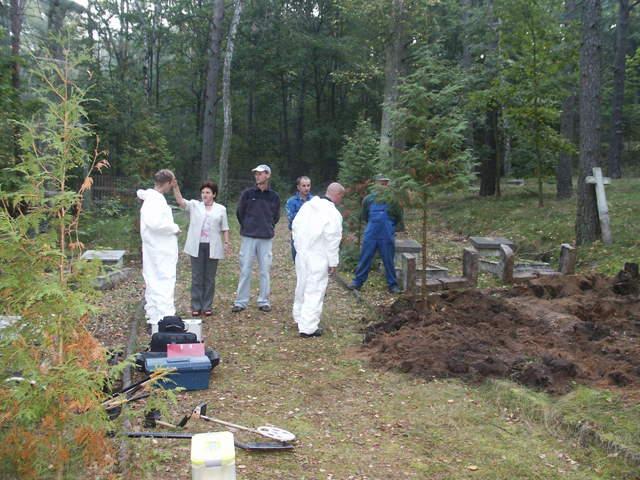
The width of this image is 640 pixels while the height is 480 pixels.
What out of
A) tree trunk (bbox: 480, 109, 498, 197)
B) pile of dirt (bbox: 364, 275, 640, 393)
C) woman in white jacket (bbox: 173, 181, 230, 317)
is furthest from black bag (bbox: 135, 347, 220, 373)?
tree trunk (bbox: 480, 109, 498, 197)

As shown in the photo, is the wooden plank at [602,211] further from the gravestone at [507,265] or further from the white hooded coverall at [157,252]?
the white hooded coverall at [157,252]

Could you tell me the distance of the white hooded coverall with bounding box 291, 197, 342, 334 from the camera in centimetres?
820

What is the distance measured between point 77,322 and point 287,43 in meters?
37.4

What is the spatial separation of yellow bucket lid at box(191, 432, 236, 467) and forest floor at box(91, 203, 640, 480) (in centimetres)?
61

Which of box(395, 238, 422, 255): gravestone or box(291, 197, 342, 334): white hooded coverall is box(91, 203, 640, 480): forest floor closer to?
box(291, 197, 342, 334): white hooded coverall

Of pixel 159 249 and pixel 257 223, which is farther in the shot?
pixel 257 223

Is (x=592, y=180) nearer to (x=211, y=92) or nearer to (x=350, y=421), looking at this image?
(x=350, y=421)

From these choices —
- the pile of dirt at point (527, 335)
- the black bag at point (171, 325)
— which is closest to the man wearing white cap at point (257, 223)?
the pile of dirt at point (527, 335)

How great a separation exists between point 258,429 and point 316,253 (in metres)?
3.51

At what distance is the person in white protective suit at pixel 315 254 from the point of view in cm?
820

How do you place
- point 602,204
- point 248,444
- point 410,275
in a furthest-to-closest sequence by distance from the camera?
point 602,204 < point 410,275 < point 248,444

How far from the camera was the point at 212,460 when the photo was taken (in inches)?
135

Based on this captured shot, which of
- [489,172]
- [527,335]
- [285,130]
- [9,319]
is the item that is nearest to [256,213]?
[527,335]

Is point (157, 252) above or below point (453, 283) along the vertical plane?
above
